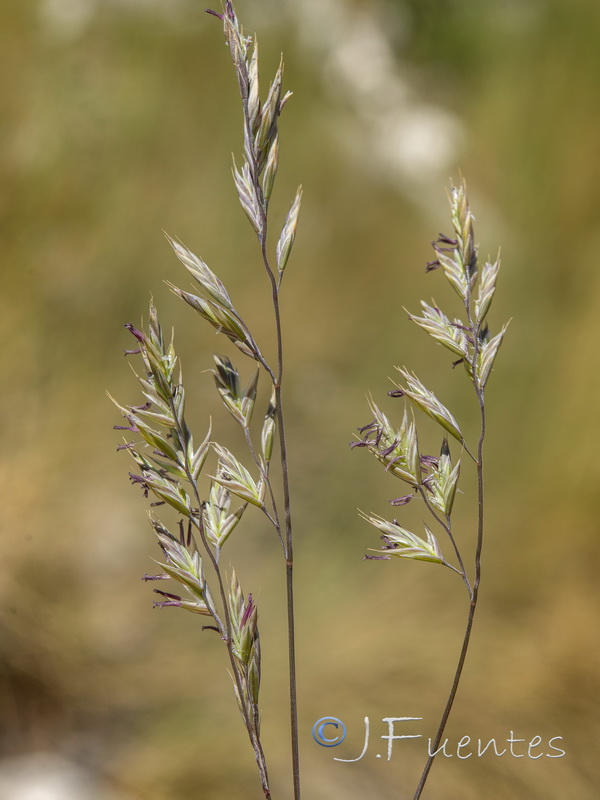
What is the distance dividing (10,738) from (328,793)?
17 centimetres

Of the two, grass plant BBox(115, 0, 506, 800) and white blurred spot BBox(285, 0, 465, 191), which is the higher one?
white blurred spot BBox(285, 0, 465, 191)

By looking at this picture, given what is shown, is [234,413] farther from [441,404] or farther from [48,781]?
[48,781]

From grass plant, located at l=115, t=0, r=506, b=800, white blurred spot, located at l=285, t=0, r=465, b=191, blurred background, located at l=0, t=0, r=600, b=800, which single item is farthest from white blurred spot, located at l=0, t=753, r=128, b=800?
white blurred spot, located at l=285, t=0, r=465, b=191

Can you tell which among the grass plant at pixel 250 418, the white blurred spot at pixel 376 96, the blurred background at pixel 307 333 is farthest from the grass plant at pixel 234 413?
the white blurred spot at pixel 376 96

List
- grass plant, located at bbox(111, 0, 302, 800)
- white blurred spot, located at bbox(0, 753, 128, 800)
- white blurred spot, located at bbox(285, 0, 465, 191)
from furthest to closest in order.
Result: white blurred spot, located at bbox(285, 0, 465, 191) < white blurred spot, located at bbox(0, 753, 128, 800) < grass plant, located at bbox(111, 0, 302, 800)

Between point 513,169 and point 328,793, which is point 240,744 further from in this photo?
point 513,169

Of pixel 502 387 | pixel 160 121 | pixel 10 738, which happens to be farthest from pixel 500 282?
pixel 10 738

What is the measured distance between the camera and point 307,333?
0.49 meters

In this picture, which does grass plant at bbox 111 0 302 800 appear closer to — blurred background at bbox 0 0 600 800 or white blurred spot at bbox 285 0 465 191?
blurred background at bbox 0 0 600 800

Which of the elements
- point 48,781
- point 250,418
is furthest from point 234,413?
point 48,781

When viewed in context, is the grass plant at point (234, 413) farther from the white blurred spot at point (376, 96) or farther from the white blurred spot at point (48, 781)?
the white blurred spot at point (376, 96)

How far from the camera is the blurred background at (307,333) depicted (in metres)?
0.40

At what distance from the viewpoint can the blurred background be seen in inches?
15.7

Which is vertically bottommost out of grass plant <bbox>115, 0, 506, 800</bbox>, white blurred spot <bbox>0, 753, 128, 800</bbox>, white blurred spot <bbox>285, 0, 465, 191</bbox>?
white blurred spot <bbox>0, 753, 128, 800</bbox>
